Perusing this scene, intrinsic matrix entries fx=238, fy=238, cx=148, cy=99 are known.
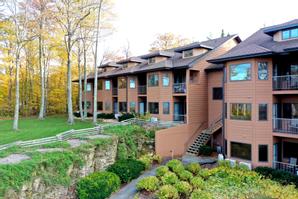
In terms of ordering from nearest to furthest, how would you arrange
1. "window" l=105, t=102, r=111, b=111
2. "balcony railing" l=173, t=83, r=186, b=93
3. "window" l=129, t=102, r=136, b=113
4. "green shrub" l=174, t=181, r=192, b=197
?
1. "green shrub" l=174, t=181, r=192, b=197
2. "balcony railing" l=173, t=83, r=186, b=93
3. "window" l=129, t=102, r=136, b=113
4. "window" l=105, t=102, r=111, b=111

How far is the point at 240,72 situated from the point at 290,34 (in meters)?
4.01

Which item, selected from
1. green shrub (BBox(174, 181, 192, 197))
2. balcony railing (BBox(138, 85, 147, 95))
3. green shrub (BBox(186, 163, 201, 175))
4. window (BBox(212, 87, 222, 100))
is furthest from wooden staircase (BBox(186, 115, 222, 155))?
balcony railing (BBox(138, 85, 147, 95))

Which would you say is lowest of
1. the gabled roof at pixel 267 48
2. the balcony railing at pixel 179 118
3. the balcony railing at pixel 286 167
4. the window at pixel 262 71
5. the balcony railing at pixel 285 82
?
the balcony railing at pixel 286 167

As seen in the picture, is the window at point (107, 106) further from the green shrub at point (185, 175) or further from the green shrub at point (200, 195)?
the green shrub at point (200, 195)

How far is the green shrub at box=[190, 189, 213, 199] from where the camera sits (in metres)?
11.4

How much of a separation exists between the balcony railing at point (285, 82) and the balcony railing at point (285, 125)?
196 cm

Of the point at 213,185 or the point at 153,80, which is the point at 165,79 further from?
the point at 213,185

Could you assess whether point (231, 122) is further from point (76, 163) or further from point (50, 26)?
point (50, 26)

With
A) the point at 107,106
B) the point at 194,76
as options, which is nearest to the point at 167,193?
the point at 194,76

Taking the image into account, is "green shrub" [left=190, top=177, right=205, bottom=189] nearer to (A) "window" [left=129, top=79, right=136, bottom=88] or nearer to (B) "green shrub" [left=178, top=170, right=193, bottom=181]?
(B) "green shrub" [left=178, top=170, right=193, bottom=181]

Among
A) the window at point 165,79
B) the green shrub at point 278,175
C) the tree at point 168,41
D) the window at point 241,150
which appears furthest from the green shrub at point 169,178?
the tree at point 168,41

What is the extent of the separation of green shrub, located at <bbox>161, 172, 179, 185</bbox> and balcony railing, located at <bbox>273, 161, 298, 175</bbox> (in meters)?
6.45

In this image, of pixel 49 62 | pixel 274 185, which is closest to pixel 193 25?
pixel 49 62

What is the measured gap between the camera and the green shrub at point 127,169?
1427 centimetres
